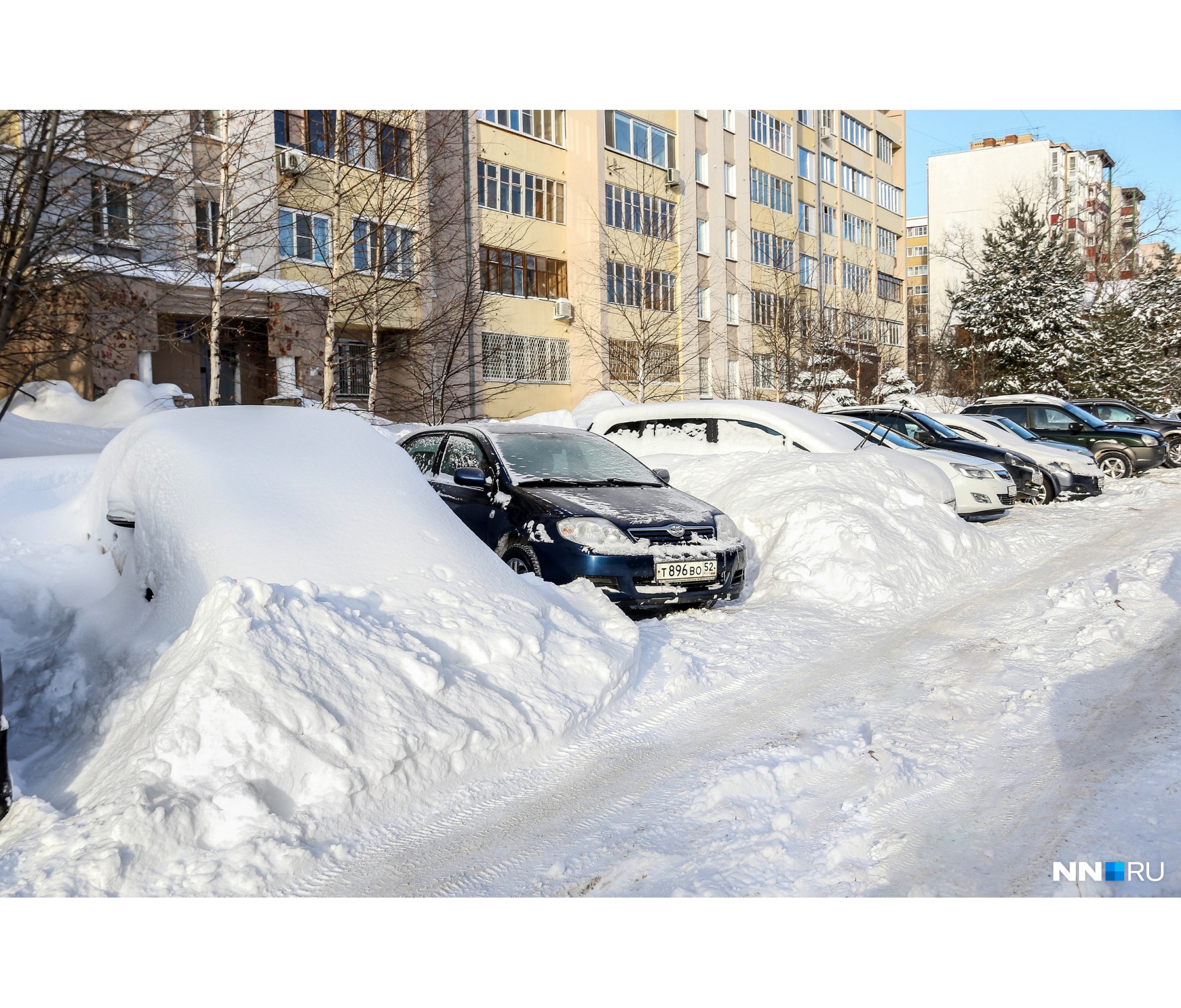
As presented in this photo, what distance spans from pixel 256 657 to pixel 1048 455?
14426 millimetres

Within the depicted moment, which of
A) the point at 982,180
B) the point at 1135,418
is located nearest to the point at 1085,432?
the point at 1135,418

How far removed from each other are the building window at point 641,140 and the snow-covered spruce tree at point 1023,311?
12.6m

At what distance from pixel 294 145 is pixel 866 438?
16.1 meters

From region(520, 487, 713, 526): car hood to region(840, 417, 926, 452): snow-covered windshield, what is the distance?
19.2ft

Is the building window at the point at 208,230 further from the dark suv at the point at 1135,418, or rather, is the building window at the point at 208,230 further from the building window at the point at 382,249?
the dark suv at the point at 1135,418

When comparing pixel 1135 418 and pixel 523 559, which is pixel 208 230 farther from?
pixel 1135 418

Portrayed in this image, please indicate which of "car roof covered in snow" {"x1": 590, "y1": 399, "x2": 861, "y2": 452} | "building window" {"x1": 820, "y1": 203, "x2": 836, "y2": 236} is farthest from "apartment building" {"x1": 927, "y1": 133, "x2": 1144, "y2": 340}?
"car roof covered in snow" {"x1": 590, "y1": 399, "x2": 861, "y2": 452}

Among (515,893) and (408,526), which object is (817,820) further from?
(408,526)

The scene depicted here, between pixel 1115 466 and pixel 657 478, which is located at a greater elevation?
pixel 657 478

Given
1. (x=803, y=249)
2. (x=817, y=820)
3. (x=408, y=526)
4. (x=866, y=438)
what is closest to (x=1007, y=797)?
(x=817, y=820)

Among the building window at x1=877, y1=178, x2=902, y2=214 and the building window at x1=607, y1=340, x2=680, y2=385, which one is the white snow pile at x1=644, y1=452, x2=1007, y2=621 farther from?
the building window at x1=877, y1=178, x2=902, y2=214

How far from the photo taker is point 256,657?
4.04 m

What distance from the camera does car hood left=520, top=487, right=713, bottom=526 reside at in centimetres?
728

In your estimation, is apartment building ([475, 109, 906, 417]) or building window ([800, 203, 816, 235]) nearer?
apartment building ([475, 109, 906, 417])
